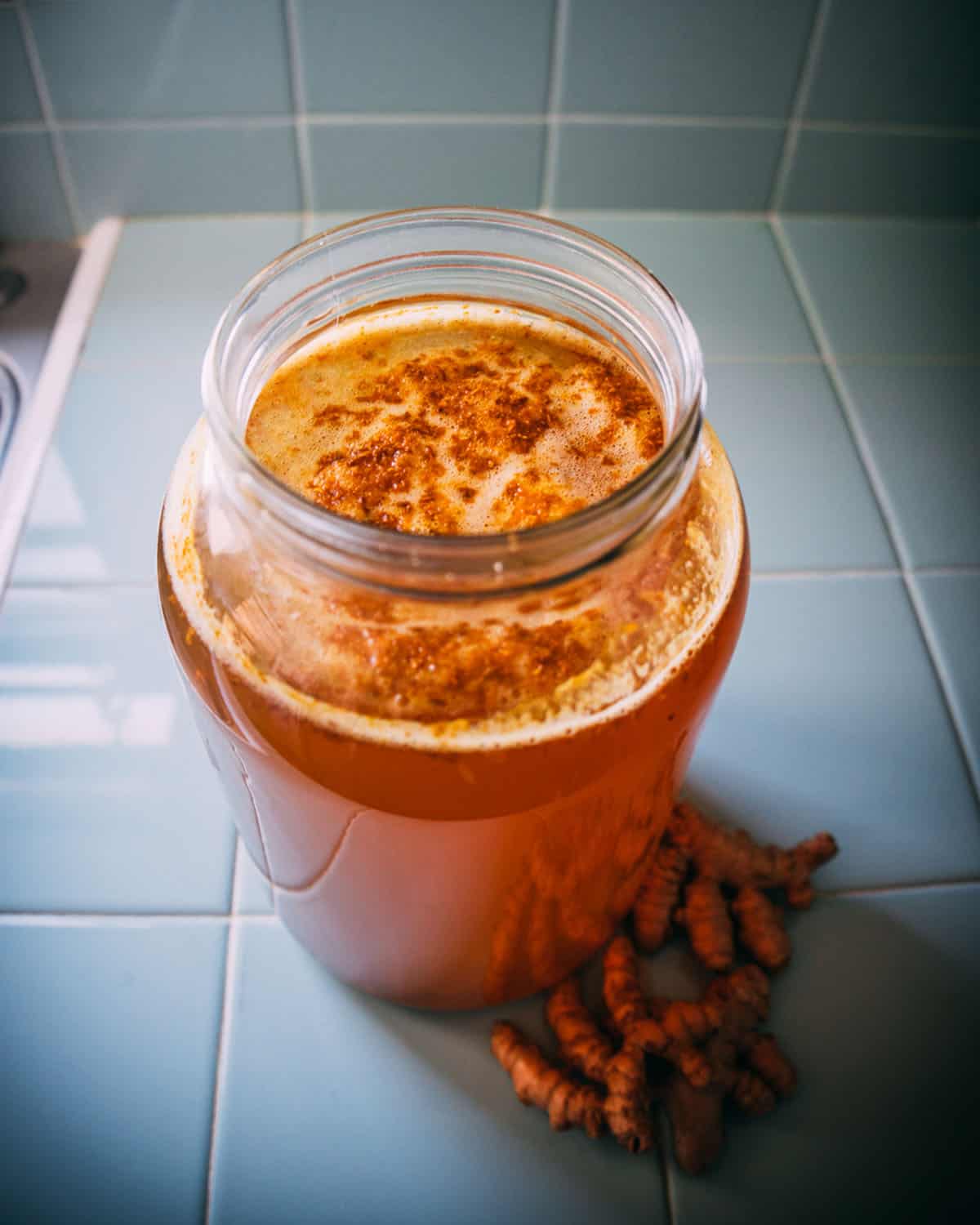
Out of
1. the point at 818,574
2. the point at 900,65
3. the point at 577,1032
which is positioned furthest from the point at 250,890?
the point at 900,65

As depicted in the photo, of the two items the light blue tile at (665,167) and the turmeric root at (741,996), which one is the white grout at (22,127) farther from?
the turmeric root at (741,996)

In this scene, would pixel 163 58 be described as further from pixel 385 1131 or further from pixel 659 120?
pixel 385 1131

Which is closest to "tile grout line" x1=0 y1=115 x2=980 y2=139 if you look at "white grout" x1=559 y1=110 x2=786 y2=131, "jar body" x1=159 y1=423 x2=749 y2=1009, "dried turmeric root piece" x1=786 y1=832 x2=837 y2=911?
"white grout" x1=559 y1=110 x2=786 y2=131

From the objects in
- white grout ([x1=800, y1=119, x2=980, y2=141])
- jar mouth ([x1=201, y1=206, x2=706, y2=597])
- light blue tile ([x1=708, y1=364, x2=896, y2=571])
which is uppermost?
jar mouth ([x1=201, y1=206, x2=706, y2=597])

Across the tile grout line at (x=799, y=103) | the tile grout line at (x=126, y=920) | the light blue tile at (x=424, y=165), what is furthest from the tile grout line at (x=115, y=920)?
the tile grout line at (x=799, y=103)

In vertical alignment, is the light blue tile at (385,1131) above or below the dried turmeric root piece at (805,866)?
below

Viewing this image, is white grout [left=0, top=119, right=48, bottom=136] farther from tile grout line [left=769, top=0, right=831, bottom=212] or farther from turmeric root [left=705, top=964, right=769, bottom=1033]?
turmeric root [left=705, top=964, right=769, bottom=1033]

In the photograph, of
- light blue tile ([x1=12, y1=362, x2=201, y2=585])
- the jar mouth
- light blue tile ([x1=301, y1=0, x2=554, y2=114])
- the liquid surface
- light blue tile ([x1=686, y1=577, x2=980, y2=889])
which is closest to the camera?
the jar mouth
